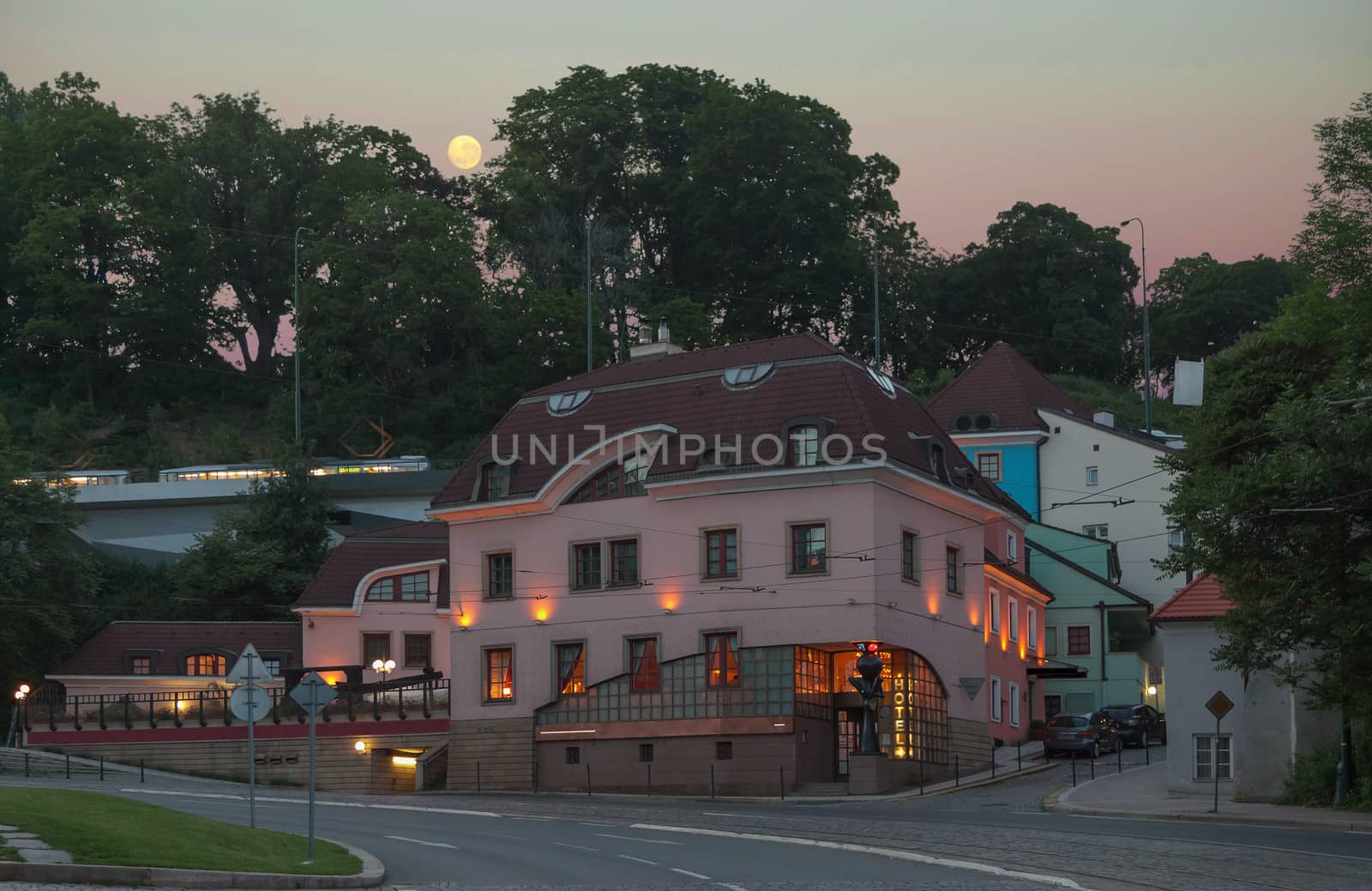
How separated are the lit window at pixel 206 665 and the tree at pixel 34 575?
4.57m

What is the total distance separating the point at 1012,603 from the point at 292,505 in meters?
33.3

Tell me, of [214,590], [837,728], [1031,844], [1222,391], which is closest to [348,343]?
[214,590]

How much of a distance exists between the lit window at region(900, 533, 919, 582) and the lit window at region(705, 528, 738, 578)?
4.65 metres

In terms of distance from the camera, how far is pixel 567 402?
57.8 m

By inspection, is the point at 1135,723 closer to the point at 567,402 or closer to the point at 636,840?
the point at 567,402

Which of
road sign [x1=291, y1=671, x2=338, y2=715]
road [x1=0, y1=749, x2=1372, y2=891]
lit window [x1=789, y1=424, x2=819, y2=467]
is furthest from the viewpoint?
lit window [x1=789, y1=424, x2=819, y2=467]

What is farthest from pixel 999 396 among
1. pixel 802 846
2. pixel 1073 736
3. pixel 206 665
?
pixel 802 846

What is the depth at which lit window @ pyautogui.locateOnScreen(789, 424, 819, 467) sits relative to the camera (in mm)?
51125

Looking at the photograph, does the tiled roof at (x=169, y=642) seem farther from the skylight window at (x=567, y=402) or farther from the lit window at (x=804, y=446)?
the lit window at (x=804, y=446)

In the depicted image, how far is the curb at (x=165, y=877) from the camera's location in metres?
21.4

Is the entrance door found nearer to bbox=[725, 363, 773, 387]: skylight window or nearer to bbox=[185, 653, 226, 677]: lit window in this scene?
bbox=[725, 363, 773, 387]: skylight window

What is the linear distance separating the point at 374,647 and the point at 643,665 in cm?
1614

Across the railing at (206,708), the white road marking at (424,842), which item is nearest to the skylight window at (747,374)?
the railing at (206,708)

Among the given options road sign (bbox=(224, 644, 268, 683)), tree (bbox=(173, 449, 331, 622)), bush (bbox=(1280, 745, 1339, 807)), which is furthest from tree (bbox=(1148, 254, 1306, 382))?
road sign (bbox=(224, 644, 268, 683))
